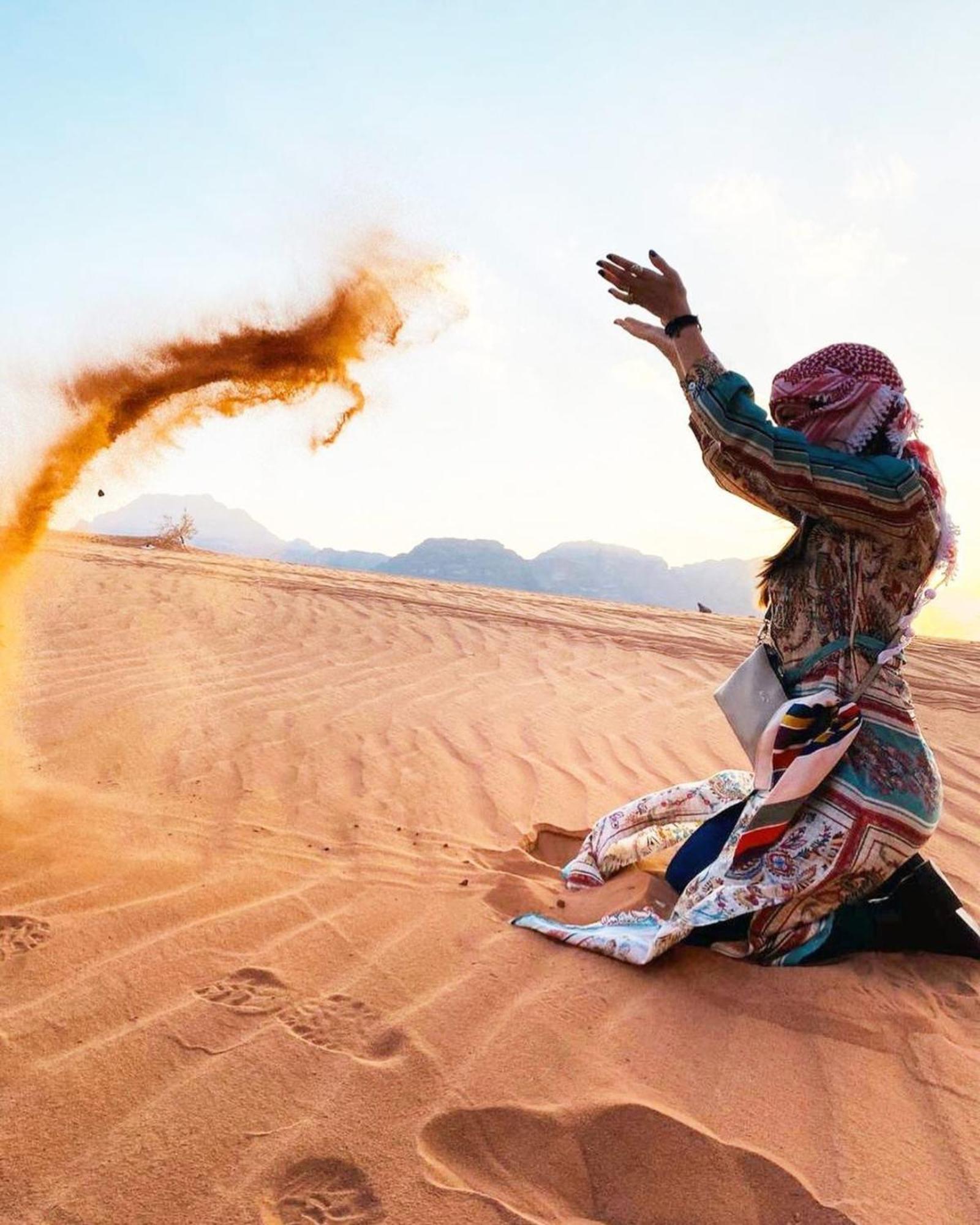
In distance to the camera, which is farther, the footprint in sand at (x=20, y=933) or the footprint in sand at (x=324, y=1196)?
the footprint in sand at (x=20, y=933)

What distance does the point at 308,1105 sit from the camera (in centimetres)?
171

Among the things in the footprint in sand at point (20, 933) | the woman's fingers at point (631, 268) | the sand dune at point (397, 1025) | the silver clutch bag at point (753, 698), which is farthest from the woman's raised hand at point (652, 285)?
the footprint in sand at point (20, 933)

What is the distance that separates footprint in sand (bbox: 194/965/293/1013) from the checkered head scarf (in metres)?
2.07

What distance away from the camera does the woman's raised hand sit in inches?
91.2

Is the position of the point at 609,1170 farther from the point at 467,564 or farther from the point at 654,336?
the point at 467,564

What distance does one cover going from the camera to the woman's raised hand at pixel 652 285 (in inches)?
91.2

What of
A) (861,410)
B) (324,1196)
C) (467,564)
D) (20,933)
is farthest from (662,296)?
(467,564)

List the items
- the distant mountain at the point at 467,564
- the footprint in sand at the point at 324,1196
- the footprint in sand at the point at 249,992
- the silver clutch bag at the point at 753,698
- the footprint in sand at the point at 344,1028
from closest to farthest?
the footprint in sand at the point at 324,1196
the footprint in sand at the point at 344,1028
the footprint in sand at the point at 249,992
the silver clutch bag at the point at 753,698
the distant mountain at the point at 467,564

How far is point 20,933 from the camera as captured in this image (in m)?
2.39

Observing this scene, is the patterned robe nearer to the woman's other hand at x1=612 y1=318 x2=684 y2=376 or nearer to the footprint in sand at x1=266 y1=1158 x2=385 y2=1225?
the woman's other hand at x1=612 y1=318 x2=684 y2=376

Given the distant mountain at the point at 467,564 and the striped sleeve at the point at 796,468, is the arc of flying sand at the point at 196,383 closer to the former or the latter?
the striped sleeve at the point at 796,468

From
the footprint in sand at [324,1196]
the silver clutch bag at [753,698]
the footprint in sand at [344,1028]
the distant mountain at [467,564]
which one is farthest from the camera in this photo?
the distant mountain at [467,564]

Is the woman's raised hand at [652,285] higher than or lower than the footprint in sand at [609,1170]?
higher

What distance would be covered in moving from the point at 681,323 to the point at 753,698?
1105mm
